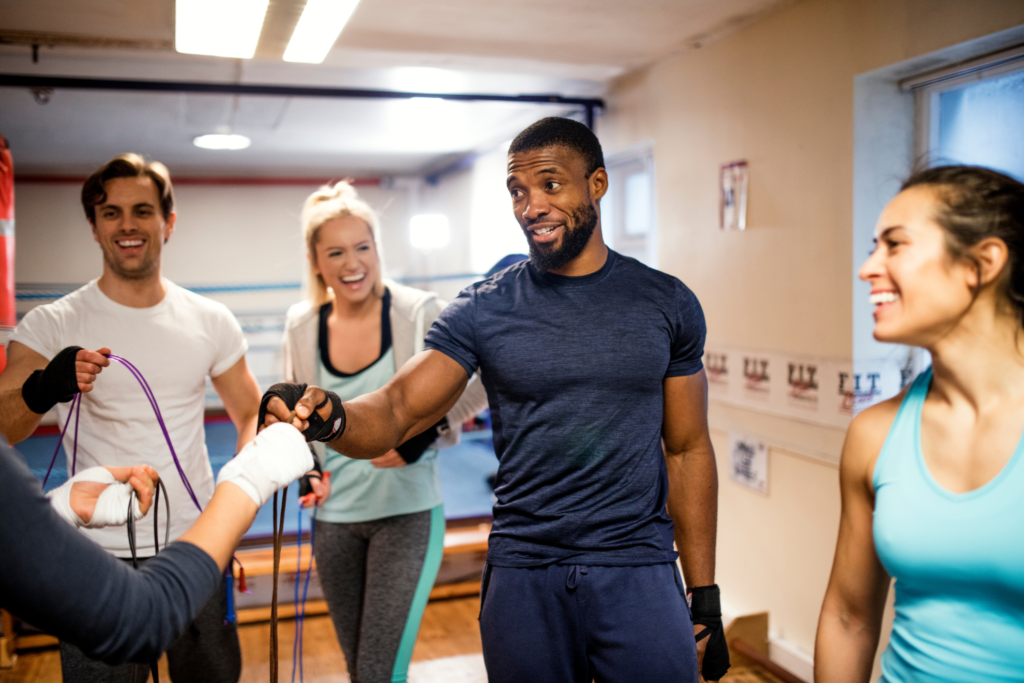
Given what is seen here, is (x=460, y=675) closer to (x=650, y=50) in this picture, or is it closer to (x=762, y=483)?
(x=762, y=483)

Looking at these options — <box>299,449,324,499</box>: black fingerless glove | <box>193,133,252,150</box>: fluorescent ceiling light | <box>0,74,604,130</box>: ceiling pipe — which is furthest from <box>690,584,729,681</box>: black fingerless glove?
<box>193,133,252,150</box>: fluorescent ceiling light

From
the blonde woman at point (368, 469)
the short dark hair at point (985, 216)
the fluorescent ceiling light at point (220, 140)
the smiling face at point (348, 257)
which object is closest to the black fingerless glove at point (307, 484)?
the blonde woman at point (368, 469)

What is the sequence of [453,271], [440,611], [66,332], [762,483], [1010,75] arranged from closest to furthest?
[66,332]
[1010,75]
[762,483]
[440,611]
[453,271]

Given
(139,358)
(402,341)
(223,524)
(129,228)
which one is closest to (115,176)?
(129,228)

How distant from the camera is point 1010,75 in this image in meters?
2.36

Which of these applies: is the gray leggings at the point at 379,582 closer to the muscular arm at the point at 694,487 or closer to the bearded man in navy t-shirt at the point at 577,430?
the bearded man in navy t-shirt at the point at 577,430

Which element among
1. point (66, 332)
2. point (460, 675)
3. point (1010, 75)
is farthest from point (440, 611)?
point (1010, 75)

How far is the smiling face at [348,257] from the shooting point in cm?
222

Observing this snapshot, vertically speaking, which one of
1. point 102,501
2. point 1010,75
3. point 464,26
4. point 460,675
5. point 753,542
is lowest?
point 460,675

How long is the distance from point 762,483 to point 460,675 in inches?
57.7

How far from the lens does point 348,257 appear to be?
2221mm

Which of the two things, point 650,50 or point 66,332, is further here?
point 650,50

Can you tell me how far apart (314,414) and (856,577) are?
92 centimetres

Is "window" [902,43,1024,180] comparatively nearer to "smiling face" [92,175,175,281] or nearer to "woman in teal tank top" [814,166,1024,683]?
"woman in teal tank top" [814,166,1024,683]
